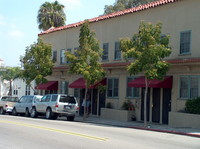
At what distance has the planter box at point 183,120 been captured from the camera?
18.4 metres

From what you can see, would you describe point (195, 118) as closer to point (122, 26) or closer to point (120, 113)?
point (120, 113)

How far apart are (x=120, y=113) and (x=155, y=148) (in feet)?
42.1

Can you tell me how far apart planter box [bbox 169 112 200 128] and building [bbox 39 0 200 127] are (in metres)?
1.11

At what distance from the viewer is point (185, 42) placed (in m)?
21.0

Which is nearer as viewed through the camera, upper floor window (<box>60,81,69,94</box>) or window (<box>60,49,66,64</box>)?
upper floor window (<box>60,81,69,94</box>)

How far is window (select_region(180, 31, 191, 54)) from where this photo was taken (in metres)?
20.8

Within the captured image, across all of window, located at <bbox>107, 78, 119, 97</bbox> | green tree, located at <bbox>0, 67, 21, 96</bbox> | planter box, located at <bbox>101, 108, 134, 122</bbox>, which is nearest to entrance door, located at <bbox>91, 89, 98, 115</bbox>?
window, located at <bbox>107, 78, 119, 97</bbox>

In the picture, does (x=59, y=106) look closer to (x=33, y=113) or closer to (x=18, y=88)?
(x=33, y=113)

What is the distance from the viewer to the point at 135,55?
63.9 feet

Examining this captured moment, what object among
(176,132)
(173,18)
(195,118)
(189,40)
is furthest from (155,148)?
(173,18)

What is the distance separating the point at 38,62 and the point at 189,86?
15.5m

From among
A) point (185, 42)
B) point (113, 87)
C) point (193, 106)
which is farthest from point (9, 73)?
point (193, 106)

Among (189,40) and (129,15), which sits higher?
(129,15)

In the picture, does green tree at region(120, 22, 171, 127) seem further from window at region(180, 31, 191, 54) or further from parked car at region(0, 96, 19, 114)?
parked car at region(0, 96, 19, 114)
